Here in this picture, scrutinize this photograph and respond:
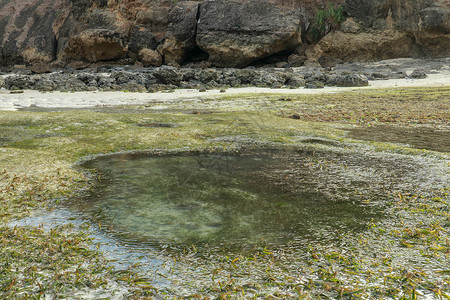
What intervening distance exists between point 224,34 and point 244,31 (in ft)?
8.41

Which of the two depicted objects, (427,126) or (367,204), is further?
(427,126)

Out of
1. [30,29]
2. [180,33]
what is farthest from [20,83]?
[30,29]

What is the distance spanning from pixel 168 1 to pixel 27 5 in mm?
25552

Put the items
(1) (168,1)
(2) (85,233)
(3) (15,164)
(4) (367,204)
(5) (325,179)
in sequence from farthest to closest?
(1) (168,1) < (3) (15,164) < (5) (325,179) < (4) (367,204) < (2) (85,233)

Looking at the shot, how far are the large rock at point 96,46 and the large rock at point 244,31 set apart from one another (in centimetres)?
1178

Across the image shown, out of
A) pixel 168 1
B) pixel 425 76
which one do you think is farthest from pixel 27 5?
pixel 425 76

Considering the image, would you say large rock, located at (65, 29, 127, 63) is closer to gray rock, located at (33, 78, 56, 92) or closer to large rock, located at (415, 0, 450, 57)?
gray rock, located at (33, 78, 56, 92)

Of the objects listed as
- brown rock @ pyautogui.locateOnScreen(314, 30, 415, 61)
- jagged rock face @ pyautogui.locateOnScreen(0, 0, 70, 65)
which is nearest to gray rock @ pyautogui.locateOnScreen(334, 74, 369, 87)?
brown rock @ pyautogui.locateOnScreen(314, 30, 415, 61)

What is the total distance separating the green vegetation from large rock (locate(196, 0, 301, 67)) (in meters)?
3.04

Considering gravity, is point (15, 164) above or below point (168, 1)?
below

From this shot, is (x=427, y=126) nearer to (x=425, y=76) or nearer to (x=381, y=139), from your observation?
(x=381, y=139)

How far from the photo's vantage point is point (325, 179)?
5.83 m

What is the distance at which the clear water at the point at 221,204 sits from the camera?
386cm

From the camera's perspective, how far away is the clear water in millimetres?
3857
